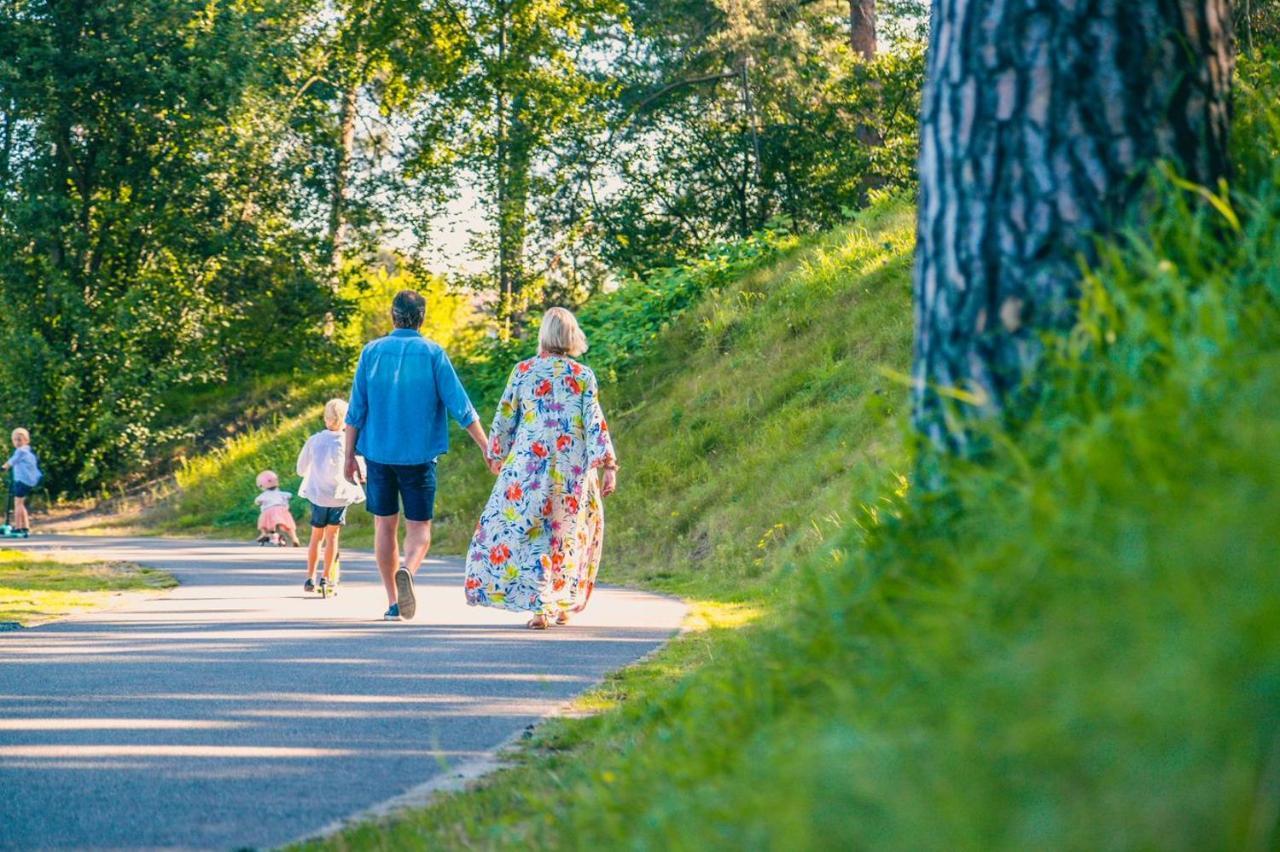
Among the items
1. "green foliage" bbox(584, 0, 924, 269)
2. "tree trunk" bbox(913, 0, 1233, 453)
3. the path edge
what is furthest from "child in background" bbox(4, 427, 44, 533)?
"tree trunk" bbox(913, 0, 1233, 453)

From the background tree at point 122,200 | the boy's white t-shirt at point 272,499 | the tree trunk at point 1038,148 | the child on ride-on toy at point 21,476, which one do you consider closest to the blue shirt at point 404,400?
the tree trunk at point 1038,148

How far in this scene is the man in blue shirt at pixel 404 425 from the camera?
11672mm

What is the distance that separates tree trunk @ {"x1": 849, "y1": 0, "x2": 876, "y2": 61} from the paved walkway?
18.8 metres

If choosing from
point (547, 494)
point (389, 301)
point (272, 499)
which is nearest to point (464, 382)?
point (272, 499)

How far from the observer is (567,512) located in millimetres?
11273

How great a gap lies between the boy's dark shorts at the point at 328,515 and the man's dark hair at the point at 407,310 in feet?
10.5

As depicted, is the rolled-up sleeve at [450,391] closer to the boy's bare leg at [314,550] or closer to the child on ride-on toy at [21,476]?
the boy's bare leg at [314,550]

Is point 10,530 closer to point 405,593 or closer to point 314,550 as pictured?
point 314,550

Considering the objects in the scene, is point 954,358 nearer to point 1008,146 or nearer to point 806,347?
point 1008,146

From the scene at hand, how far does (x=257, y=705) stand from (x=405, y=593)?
13.9 feet

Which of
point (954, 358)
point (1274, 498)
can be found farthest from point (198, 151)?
A: point (1274, 498)

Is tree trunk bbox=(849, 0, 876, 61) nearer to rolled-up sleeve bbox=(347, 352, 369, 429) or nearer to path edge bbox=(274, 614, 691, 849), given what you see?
rolled-up sleeve bbox=(347, 352, 369, 429)

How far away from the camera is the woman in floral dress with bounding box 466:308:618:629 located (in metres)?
11.2

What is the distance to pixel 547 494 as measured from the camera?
11273 mm
